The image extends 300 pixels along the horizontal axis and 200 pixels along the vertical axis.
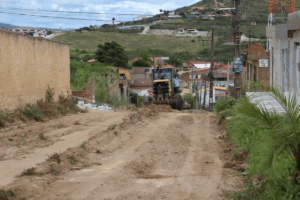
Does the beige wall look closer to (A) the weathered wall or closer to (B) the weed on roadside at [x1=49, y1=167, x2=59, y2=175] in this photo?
(A) the weathered wall

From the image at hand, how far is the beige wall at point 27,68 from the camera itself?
46.1 feet

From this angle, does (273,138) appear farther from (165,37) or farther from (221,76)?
(165,37)

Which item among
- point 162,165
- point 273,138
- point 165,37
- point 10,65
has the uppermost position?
point 165,37

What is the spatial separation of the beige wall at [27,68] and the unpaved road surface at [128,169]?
3296mm

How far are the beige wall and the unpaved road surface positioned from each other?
3296 millimetres

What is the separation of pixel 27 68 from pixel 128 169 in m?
9.46

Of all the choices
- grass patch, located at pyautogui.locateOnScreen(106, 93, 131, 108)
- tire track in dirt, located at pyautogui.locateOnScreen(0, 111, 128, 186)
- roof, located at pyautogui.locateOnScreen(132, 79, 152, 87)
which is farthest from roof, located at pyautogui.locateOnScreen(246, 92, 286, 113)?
roof, located at pyautogui.locateOnScreen(132, 79, 152, 87)

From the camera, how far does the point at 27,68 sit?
52.3ft

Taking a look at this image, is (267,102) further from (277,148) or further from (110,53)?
(110,53)

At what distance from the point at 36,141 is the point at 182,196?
20.8ft

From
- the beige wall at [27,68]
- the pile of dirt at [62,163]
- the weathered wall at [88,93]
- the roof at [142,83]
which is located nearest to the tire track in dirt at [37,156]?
the pile of dirt at [62,163]

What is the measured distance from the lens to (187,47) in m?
106

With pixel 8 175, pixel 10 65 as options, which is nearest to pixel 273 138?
pixel 8 175

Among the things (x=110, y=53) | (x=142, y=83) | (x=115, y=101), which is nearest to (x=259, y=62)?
(x=115, y=101)
